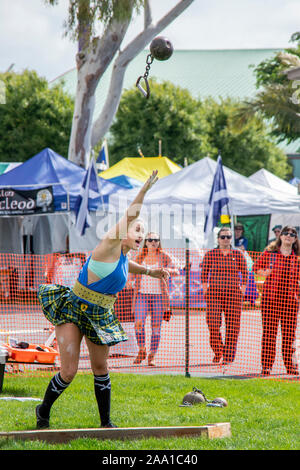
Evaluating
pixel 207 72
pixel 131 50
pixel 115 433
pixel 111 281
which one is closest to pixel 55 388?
pixel 115 433

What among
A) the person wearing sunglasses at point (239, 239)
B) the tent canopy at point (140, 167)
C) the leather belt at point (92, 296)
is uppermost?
the tent canopy at point (140, 167)

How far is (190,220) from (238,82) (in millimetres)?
72823

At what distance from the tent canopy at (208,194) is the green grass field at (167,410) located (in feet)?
24.3

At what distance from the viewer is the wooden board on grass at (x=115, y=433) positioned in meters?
4.52

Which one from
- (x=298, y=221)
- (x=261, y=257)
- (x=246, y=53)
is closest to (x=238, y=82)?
(x=246, y=53)

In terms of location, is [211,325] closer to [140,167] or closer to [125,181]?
[125,181]

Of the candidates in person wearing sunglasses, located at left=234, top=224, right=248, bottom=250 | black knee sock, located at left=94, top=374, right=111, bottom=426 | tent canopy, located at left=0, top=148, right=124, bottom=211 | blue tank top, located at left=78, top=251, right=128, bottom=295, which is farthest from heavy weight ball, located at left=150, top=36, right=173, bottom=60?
person wearing sunglasses, located at left=234, top=224, right=248, bottom=250

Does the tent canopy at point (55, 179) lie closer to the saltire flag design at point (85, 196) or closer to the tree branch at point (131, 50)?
the saltire flag design at point (85, 196)

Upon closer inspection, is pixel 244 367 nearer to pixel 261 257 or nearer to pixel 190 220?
pixel 261 257

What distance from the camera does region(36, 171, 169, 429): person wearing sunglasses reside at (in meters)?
4.60

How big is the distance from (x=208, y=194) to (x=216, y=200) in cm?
134

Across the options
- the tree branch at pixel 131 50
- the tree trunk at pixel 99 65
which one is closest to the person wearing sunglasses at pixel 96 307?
the tree trunk at pixel 99 65

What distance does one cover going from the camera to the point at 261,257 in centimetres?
795
